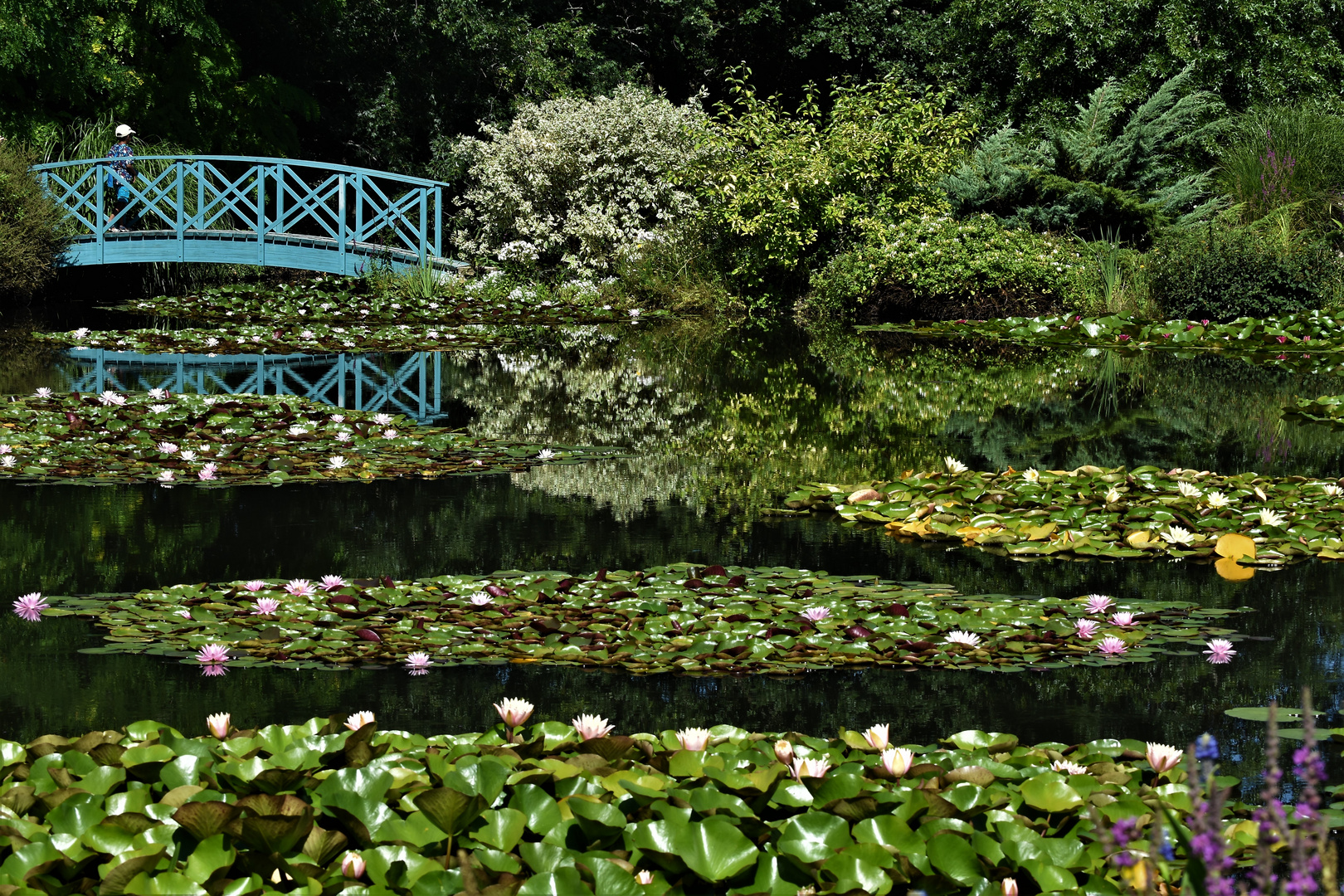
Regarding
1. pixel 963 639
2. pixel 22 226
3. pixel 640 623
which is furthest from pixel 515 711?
pixel 22 226

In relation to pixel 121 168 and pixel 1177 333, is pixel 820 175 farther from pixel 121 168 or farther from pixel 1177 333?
pixel 121 168

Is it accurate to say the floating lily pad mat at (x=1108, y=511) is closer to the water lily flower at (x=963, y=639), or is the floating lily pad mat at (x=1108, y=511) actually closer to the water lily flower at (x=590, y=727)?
the water lily flower at (x=963, y=639)

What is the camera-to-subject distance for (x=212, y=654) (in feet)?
12.9

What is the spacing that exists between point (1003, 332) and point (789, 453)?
24.0 ft

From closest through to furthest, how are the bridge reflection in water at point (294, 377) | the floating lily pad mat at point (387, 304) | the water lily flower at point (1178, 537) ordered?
1. the water lily flower at point (1178, 537)
2. the bridge reflection in water at point (294, 377)
3. the floating lily pad mat at point (387, 304)

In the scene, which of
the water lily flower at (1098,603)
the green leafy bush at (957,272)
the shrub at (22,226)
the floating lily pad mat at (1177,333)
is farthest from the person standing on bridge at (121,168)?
the water lily flower at (1098,603)

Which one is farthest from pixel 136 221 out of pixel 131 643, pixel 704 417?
pixel 131 643

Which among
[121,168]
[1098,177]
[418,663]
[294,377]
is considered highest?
[1098,177]

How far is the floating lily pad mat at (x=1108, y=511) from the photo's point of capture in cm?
557

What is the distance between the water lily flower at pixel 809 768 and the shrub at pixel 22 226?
1568 centimetres

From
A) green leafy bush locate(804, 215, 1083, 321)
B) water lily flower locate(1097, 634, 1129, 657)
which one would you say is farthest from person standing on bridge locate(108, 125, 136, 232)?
water lily flower locate(1097, 634, 1129, 657)

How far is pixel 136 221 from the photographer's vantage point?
20062 millimetres

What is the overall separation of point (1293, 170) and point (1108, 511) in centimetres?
1257

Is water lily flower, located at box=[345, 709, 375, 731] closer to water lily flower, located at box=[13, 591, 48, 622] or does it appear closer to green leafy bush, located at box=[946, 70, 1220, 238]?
water lily flower, located at box=[13, 591, 48, 622]
